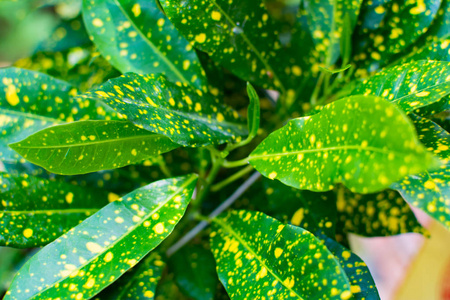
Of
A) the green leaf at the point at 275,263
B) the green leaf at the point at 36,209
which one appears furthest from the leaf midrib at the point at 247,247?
the green leaf at the point at 36,209

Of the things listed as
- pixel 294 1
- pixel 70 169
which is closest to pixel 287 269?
pixel 70 169

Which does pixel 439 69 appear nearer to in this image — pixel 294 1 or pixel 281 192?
pixel 281 192

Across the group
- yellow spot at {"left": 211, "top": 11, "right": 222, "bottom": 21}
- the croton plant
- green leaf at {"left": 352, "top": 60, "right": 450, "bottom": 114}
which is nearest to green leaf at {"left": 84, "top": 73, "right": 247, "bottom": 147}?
the croton plant

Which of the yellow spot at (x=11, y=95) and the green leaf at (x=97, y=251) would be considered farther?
the yellow spot at (x=11, y=95)

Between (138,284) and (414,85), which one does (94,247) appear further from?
(414,85)

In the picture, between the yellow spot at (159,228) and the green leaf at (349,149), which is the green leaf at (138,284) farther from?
the green leaf at (349,149)
